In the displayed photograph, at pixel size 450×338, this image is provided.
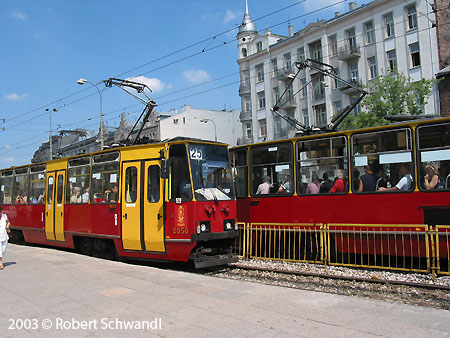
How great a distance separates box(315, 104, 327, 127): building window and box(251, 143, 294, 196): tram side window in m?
28.3

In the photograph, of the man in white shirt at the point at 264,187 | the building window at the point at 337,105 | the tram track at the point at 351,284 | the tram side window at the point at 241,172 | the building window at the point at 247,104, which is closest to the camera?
the tram track at the point at 351,284

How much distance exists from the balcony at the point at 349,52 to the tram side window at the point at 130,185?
29.4 metres

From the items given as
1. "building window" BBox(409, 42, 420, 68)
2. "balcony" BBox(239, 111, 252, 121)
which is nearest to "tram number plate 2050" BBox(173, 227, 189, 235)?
"building window" BBox(409, 42, 420, 68)

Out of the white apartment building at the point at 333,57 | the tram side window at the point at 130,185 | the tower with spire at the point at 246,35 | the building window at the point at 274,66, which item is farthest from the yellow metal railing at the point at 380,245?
the tower with spire at the point at 246,35

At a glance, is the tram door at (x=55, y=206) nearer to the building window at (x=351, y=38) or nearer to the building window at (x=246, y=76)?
the building window at (x=351, y=38)

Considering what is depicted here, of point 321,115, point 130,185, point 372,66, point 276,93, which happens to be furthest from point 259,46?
point 130,185

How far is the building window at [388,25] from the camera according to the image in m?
32.5

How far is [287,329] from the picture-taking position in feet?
16.4

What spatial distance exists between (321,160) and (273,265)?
9.16ft

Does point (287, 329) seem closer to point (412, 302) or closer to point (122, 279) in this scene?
point (412, 302)

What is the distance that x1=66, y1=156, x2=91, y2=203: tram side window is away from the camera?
1210 cm

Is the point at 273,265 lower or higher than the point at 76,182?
lower

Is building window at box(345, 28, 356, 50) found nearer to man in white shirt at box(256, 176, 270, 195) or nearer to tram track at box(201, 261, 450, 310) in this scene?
man in white shirt at box(256, 176, 270, 195)

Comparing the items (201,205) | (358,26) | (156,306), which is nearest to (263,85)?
(358,26)
